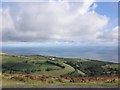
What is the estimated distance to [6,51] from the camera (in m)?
4.34

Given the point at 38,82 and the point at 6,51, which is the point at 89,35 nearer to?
the point at 38,82

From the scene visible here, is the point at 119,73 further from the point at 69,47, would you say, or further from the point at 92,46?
the point at 69,47

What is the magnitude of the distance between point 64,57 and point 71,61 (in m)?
0.17

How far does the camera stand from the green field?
428 centimetres

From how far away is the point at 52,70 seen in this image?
434cm

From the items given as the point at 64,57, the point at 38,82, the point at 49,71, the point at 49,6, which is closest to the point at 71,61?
the point at 64,57

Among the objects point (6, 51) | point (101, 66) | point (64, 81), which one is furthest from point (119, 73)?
point (6, 51)

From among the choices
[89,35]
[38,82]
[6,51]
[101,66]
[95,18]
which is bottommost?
[38,82]

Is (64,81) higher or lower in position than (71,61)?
lower

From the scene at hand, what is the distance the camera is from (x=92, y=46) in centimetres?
427

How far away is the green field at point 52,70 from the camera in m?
4.28

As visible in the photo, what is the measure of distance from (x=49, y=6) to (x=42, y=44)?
2.35ft

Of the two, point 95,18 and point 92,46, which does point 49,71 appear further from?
point 95,18

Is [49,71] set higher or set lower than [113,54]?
lower
